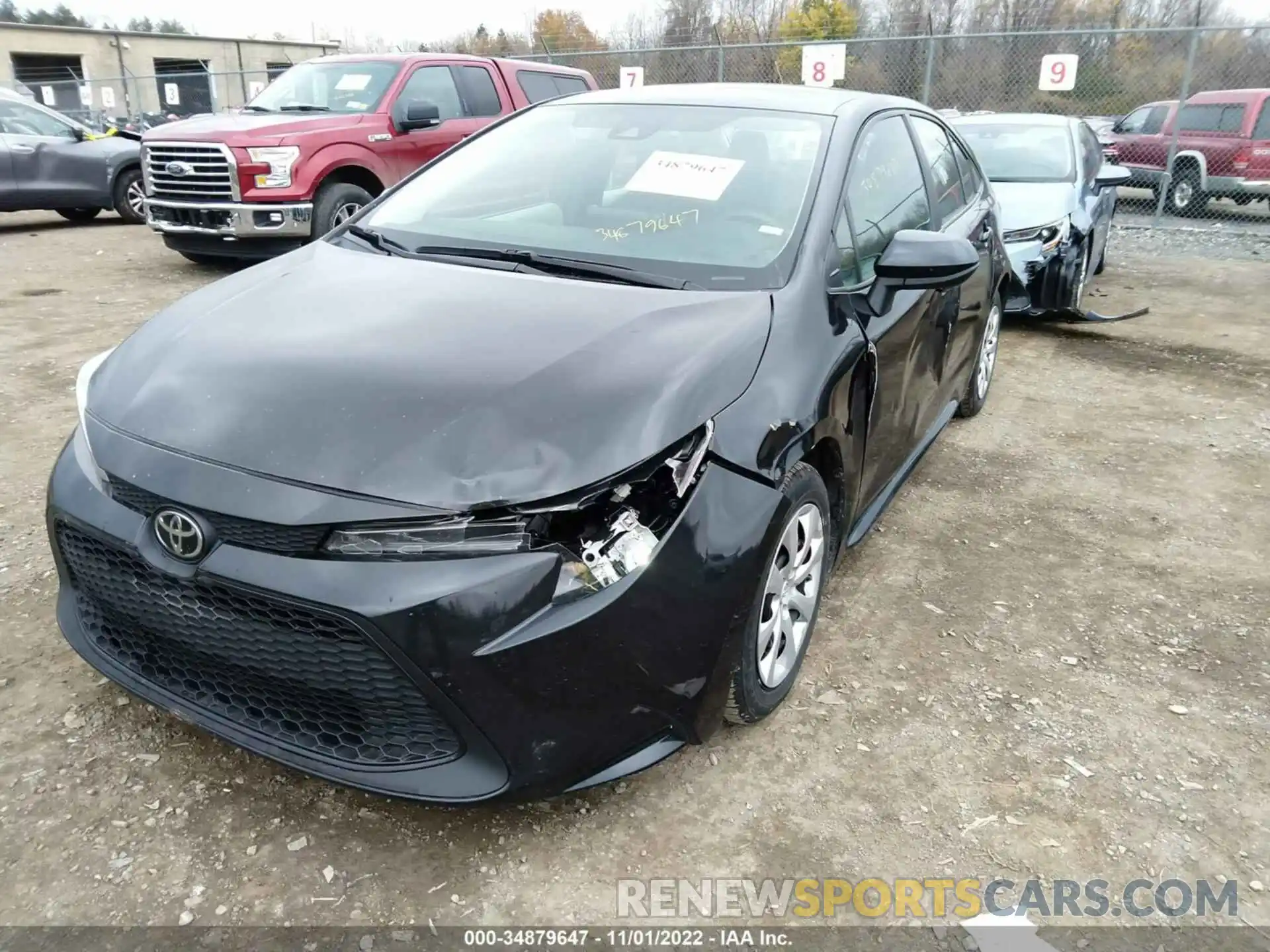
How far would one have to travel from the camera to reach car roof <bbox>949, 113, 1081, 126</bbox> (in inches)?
321

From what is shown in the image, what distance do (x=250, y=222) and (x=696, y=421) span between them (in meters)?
6.66

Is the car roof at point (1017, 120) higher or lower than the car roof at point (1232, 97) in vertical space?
lower

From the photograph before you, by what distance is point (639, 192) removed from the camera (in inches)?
118

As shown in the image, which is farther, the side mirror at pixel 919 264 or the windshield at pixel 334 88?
the windshield at pixel 334 88

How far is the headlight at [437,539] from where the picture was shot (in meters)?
1.85

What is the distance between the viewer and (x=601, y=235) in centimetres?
288

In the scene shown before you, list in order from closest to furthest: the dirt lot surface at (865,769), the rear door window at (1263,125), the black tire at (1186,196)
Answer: the dirt lot surface at (865,769)
the rear door window at (1263,125)
the black tire at (1186,196)

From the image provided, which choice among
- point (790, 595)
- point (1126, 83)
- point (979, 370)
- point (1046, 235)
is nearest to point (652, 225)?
point (790, 595)

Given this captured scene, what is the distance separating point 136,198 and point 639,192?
34.5ft

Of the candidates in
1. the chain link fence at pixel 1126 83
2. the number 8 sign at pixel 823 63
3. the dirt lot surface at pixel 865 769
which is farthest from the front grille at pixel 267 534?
the number 8 sign at pixel 823 63

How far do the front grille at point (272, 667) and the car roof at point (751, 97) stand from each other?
231 cm

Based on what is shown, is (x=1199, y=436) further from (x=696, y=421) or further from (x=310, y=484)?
(x=310, y=484)

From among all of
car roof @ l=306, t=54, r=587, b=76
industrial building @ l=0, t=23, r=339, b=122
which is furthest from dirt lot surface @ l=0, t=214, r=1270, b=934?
industrial building @ l=0, t=23, r=339, b=122

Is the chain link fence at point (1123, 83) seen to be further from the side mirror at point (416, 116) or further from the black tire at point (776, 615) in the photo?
the black tire at point (776, 615)
